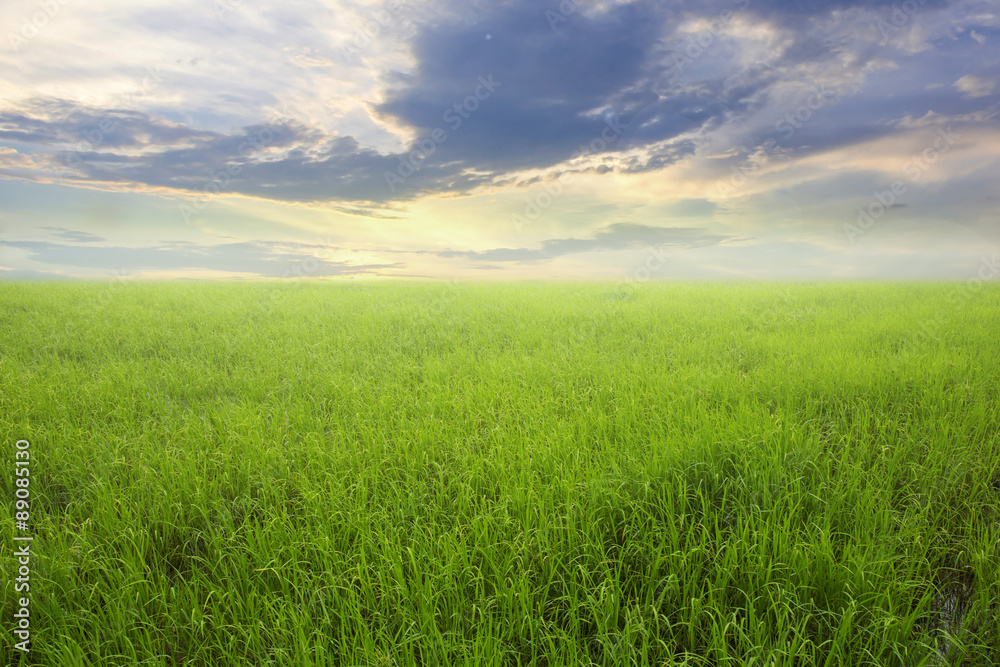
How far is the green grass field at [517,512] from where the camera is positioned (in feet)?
8.68

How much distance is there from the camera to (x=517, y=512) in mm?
3660

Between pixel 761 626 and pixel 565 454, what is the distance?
7.06ft

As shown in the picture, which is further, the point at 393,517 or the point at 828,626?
the point at 393,517

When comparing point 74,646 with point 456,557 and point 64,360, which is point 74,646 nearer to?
point 456,557

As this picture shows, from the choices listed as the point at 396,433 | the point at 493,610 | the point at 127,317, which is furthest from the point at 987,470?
the point at 127,317

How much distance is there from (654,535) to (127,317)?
15.7m

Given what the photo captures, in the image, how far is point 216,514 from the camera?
404 centimetres

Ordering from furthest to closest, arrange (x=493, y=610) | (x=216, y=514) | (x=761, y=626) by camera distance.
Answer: (x=216, y=514) → (x=493, y=610) → (x=761, y=626)

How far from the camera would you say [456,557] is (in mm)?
3055

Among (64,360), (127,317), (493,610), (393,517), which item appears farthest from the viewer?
(127,317)

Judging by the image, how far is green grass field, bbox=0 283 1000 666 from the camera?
2646mm

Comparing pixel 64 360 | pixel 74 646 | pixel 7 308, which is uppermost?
pixel 7 308

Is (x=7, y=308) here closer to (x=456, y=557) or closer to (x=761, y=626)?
(x=456, y=557)

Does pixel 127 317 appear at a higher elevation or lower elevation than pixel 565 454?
higher
